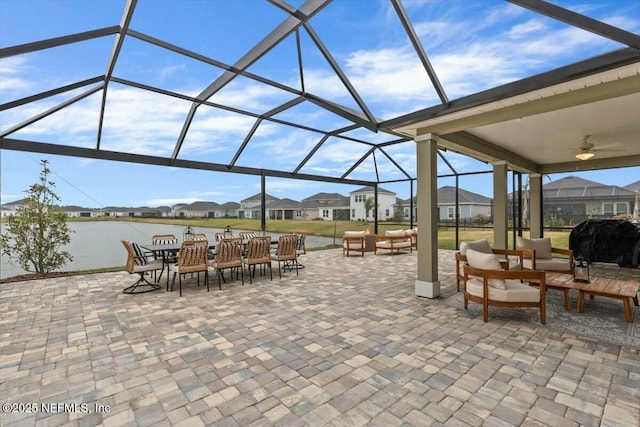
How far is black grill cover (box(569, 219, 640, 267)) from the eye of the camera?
700cm

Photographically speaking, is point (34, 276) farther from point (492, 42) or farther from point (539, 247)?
point (539, 247)

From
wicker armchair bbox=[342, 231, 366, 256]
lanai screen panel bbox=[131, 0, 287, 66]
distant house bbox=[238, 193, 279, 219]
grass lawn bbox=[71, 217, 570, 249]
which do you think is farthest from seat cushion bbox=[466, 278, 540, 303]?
distant house bbox=[238, 193, 279, 219]

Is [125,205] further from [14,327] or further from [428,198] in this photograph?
[428,198]

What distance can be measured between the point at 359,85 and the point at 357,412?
13.9 feet

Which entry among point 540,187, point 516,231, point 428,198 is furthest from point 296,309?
point 540,187

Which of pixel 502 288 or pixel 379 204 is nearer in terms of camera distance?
pixel 502 288

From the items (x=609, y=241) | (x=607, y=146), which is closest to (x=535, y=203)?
(x=609, y=241)

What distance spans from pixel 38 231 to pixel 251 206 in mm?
4778

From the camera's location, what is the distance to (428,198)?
4848mm

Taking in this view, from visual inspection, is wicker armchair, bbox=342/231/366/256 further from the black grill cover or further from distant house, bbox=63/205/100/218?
distant house, bbox=63/205/100/218

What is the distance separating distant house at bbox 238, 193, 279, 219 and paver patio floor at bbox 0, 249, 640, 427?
471cm

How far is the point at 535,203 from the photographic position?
31.3 ft

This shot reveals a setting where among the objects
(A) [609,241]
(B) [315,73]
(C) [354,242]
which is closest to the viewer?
(B) [315,73]

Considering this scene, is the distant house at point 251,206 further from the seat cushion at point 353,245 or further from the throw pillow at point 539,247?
the throw pillow at point 539,247
